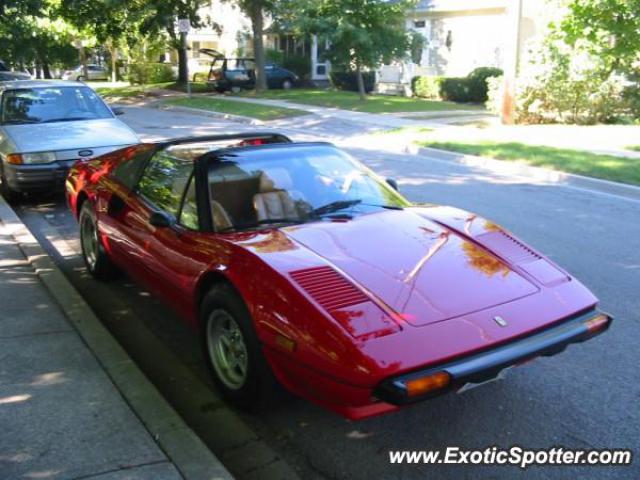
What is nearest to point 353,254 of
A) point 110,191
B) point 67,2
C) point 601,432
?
point 601,432

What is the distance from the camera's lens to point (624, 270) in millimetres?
6062

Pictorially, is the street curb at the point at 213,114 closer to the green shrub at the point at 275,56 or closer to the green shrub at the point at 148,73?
the green shrub at the point at 275,56

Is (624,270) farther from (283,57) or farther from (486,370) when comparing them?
(283,57)

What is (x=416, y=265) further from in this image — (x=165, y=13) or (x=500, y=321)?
(x=165, y=13)

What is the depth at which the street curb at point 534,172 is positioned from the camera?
996cm

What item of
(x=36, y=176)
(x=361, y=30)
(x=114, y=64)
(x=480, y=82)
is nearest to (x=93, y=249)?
(x=36, y=176)

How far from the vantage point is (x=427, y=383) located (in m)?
2.86

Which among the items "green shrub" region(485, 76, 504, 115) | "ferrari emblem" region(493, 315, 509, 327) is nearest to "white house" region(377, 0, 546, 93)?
"green shrub" region(485, 76, 504, 115)

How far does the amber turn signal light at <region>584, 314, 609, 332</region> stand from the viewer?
3422 mm

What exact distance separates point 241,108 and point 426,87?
8.35m

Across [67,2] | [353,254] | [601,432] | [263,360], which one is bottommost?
[601,432]

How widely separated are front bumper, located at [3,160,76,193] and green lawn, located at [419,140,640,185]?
7.55 m

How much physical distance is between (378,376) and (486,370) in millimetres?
514

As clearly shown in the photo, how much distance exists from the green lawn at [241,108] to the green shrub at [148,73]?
1538 cm
